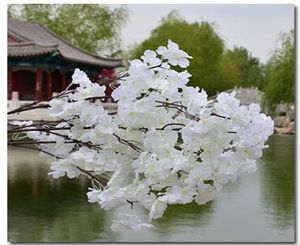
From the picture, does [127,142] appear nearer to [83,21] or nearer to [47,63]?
[83,21]

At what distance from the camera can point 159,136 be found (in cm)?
71

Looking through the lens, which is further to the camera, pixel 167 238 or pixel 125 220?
pixel 167 238

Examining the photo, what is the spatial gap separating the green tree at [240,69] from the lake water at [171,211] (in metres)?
0.26

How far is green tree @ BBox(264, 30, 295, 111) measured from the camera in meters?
2.59

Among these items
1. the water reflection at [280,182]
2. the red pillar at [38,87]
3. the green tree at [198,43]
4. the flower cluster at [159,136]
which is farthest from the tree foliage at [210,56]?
the flower cluster at [159,136]

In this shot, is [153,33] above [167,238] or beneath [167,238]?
above

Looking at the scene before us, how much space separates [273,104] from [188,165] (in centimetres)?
204

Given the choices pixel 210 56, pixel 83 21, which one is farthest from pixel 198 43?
pixel 83 21

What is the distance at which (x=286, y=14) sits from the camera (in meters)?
2.58

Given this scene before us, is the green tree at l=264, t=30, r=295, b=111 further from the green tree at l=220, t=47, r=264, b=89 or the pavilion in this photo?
the pavilion

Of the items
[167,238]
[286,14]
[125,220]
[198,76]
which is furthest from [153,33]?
[125,220]

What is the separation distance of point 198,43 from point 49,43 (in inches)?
34.7

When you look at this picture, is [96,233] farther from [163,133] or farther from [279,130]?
[163,133]

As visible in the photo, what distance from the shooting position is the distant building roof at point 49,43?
3071 mm
